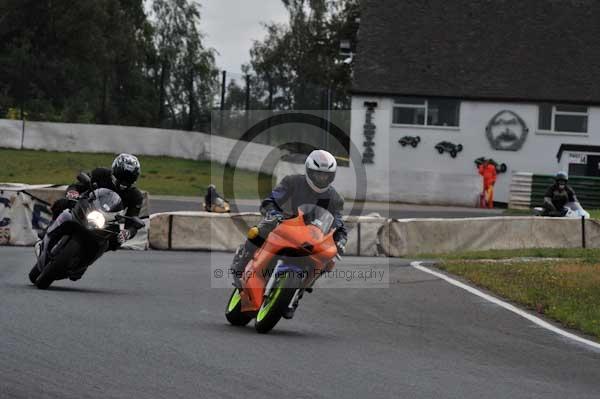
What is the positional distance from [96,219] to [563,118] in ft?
119

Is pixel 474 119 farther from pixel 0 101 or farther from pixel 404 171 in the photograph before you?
pixel 0 101

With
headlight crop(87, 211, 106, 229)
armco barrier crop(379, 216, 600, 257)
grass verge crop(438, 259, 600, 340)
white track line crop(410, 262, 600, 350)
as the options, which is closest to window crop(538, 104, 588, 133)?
armco barrier crop(379, 216, 600, 257)

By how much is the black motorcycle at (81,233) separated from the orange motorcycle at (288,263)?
2625 mm

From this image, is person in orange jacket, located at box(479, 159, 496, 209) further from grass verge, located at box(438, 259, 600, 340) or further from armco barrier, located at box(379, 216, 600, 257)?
grass verge, located at box(438, 259, 600, 340)

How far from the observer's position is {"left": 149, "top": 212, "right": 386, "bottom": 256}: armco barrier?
2011cm

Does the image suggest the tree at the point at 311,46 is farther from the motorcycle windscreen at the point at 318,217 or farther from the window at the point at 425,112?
the motorcycle windscreen at the point at 318,217

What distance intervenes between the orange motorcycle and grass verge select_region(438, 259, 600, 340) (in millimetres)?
3597

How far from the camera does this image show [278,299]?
9711 millimetres

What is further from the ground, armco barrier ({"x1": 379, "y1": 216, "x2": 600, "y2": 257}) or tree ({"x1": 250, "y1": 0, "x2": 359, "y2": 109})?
tree ({"x1": 250, "y1": 0, "x2": 359, "y2": 109})

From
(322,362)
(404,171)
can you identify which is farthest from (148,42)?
(322,362)

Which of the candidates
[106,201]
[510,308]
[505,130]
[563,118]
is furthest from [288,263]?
[563,118]

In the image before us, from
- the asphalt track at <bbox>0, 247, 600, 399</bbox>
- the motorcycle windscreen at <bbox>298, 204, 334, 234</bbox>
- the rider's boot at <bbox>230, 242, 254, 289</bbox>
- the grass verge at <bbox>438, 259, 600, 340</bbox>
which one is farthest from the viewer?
the grass verge at <bbox>438, 259, 600, 340</bbox>

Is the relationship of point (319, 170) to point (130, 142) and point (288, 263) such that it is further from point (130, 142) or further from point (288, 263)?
point (130, 142)

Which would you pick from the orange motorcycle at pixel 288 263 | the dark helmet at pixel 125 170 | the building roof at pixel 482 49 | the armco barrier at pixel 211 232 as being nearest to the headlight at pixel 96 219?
the dark helmet at pixel 125 170
